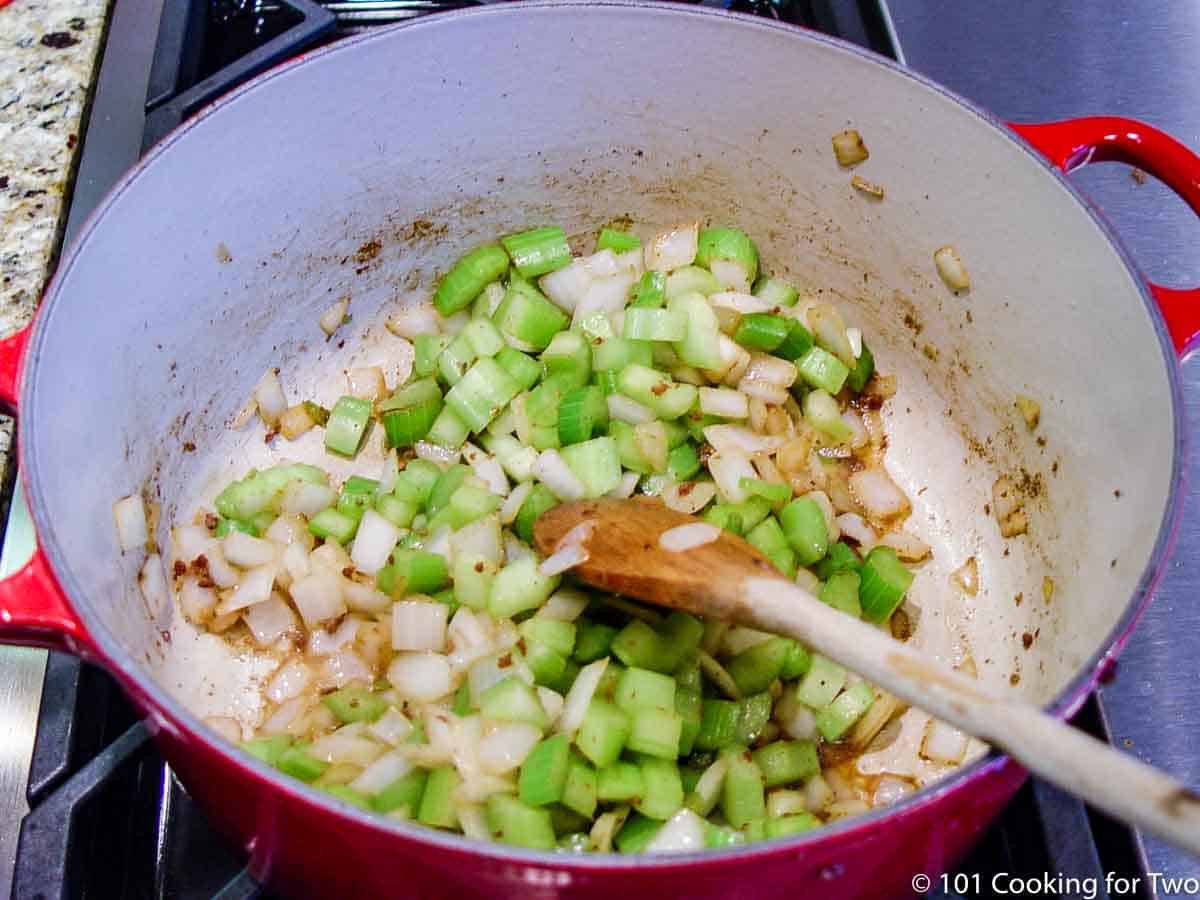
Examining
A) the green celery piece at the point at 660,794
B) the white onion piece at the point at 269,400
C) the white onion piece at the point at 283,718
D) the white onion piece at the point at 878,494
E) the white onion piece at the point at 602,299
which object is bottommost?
the white onion piece at the point at 878,494

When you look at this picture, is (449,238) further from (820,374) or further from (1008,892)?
(1008,892)

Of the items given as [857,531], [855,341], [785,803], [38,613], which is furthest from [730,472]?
[38,613]

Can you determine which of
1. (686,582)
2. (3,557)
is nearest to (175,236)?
(3,557)

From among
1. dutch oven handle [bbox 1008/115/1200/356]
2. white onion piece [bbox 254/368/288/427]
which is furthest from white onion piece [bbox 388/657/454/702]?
dutch oven handle [bbox 1008/115/1200/356]

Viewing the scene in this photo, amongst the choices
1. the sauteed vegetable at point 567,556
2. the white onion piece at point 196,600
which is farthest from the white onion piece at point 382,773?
the white onion piece at point 196,600

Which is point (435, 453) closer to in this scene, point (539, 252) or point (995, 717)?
point (539, 252)

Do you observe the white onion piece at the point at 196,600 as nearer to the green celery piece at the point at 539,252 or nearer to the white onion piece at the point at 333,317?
the white onion piece at the point at 333,317
